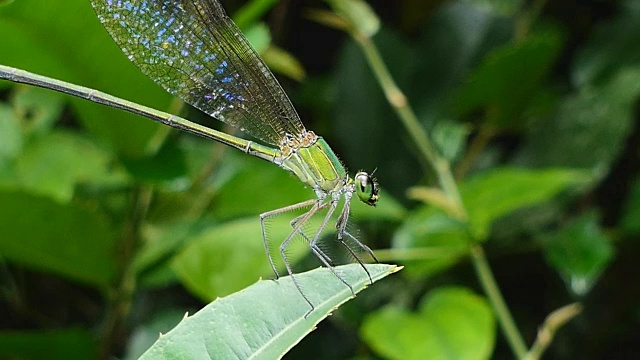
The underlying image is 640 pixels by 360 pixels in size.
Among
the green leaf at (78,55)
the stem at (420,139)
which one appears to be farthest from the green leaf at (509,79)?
the green leaf at (78,55)

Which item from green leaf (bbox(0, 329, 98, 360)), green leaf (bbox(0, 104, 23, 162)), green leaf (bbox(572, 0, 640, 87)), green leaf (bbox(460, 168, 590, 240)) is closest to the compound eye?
green leaf (bbox(460, 168, 590, 240))

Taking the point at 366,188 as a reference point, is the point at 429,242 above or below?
below

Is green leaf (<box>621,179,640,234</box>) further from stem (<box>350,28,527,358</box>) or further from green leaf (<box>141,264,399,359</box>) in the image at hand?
green leaf (<box>141,264,399,359</box>)

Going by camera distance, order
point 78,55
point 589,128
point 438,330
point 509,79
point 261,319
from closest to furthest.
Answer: point 261,319 → point 78,55 → point 438,330 → point 589,128 → point 509,79

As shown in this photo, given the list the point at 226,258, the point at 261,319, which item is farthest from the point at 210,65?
the point at 261,319

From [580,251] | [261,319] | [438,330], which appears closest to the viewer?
[261,319]

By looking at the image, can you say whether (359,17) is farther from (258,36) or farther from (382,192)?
(382,192)

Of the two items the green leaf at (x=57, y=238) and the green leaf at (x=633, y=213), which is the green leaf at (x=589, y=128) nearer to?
the green leaf at (x=633, y=213)
